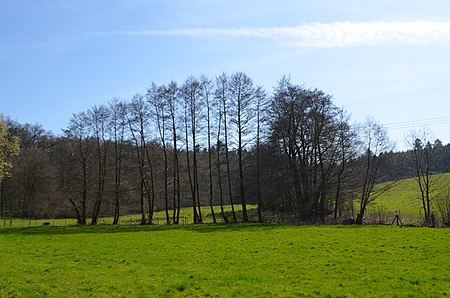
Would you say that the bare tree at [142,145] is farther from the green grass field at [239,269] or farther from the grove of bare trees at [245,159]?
the green grass field at [239,269]

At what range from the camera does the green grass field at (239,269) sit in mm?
10594

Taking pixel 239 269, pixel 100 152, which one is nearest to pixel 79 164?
pixel 100 152

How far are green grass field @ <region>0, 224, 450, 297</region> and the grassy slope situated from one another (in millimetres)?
25002

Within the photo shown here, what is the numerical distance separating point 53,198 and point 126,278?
2071 inches

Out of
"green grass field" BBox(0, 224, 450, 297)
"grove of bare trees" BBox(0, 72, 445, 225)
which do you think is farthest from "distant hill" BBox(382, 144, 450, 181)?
"green grass field" BBox(0, 224, 450, 297)

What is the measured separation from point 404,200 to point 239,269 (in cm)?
4672

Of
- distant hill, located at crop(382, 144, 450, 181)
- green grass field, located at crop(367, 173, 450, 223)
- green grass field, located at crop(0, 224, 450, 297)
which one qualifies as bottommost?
green grass field, located at crop(0, 224, 450, 297)

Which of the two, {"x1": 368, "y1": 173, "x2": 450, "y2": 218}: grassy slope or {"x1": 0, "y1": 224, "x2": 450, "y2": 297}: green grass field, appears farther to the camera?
Result: {"x1": 368, "y1": 173, "x2": 450, "y2": 218}: grassy slope

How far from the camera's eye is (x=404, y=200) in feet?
177

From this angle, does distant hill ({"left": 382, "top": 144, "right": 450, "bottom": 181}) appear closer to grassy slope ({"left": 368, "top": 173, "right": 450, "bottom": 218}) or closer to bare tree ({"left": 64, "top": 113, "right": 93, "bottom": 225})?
grassy slope ({"left": 368, "top": 173, "right": 450, "bottom": 218})

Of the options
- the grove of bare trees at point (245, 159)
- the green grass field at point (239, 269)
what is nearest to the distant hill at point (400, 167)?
the grove of bare trees at point (245, 159)

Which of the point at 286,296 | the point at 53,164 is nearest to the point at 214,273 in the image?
the point at 286,296

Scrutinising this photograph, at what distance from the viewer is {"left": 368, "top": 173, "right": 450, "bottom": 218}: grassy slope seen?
44838 mm

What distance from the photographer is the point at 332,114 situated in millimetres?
39281
